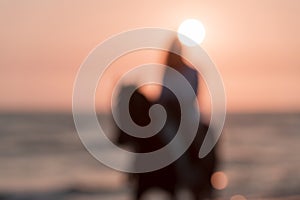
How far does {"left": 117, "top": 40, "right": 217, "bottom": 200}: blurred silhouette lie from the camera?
7.69 metres

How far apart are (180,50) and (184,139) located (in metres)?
0.91

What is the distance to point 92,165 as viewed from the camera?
19422 millimetres

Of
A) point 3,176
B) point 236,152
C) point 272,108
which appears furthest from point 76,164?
point 272,108

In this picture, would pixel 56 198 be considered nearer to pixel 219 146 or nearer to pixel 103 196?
pixel 103 196

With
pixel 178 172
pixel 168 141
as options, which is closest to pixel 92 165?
pixel 178 172

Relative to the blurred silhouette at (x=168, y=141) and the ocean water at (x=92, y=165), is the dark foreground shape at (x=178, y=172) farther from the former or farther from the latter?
the ocean water at (x=92, y=165)

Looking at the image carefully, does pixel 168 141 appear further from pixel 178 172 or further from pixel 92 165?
pixel 92 165

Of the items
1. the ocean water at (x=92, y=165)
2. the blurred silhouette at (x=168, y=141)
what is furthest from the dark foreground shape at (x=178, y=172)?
the ocean water at (x=92, y=165)

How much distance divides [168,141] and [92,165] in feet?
38.3

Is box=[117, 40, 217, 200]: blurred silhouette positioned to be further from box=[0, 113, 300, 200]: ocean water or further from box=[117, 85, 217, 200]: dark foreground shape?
box=[0, 113, 300, 200]: ocean water

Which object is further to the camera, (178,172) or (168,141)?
(178,172)

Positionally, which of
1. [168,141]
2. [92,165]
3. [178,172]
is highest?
[168,141]

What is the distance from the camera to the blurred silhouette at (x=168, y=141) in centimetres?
Result: 769

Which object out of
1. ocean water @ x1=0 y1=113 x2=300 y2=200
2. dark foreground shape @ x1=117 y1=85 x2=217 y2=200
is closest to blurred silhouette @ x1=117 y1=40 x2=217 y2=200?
dark foreground shape @ x1=117 y1=85 x2=217 y2=200
